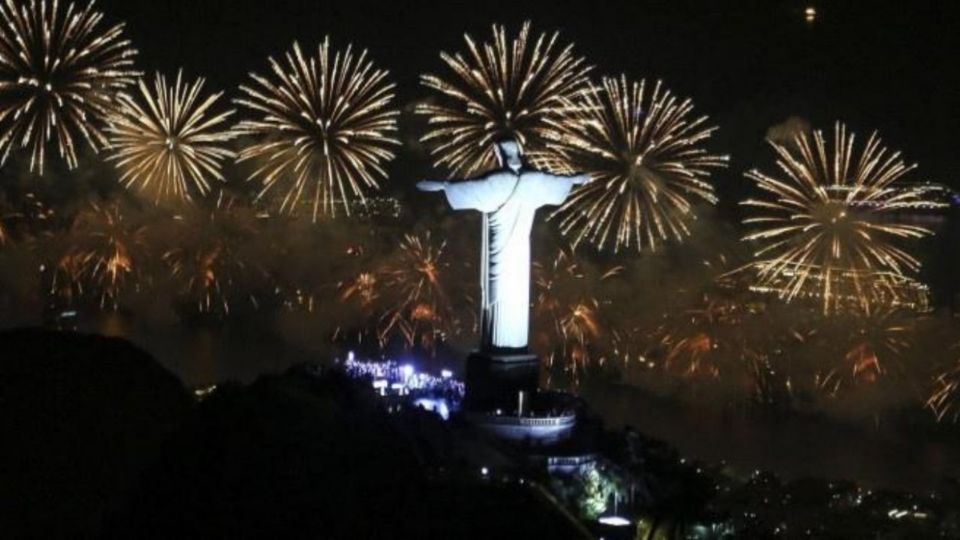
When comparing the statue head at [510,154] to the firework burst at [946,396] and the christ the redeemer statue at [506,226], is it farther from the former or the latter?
the firework burst at [946,396]

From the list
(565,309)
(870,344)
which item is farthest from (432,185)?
(870,344)

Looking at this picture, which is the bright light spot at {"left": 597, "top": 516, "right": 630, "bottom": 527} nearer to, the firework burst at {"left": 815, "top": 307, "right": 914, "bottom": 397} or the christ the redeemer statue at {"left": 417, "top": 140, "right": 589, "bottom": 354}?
the christ the redeemer statue at {"left": 417, "top": 140, "right": 589, "bottom": 354}

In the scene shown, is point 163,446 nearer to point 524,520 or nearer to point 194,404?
point 194,404

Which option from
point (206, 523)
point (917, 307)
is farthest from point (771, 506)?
point (206, 523)

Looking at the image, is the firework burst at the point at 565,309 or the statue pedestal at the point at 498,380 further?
the firework burst at the point at 565,309

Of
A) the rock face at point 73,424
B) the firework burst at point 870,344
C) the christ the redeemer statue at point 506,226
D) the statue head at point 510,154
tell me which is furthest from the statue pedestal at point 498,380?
the firework burst at point 870,344
